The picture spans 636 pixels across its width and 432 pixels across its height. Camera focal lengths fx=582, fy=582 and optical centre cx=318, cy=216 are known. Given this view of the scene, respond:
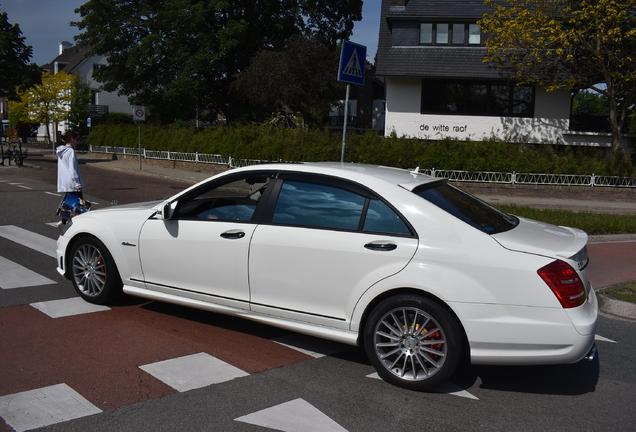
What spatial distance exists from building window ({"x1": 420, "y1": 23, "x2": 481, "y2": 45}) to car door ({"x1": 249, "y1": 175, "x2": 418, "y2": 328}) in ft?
77.8

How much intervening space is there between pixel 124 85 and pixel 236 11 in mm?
8558

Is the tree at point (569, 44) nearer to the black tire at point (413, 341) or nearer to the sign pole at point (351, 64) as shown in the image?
the sign pole at point (351, 64)

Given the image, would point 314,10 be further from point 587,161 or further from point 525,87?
point 587,161

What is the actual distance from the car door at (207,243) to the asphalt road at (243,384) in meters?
0.46

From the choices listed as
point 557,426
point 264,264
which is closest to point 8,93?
point 264,264

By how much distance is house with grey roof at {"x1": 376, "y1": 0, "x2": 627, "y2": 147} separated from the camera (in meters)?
26.1

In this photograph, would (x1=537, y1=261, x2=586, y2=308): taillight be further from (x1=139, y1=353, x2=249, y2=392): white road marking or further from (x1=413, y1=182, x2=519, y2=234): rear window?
(x1=139, y1=353, x2=249, y2=392): white road marking

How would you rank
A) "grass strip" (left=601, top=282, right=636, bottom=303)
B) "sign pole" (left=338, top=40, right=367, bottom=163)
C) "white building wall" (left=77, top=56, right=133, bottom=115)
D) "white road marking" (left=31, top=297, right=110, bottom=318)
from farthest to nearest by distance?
"white building wall" (left=77, top=56, right=133, bottom=115), "sign pole" (left=338, top=40, right=367, bottom=163), "grass strip" (left=601, top=282, right=636, bottom=303), "white road marking" (left=31, top=297, right=110, bottom=318)

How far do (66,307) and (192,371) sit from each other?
7.14 feet

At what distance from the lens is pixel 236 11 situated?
34.3 metres

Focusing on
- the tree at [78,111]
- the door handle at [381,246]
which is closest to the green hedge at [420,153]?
the door handle at [381,246]

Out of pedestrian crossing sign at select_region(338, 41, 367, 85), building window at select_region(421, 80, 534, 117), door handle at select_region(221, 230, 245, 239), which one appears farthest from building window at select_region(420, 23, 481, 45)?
door handle at select_region(221, 230, 245, 239)

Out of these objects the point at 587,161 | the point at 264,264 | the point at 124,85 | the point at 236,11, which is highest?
the point at 236,11

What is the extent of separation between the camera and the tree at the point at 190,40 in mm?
31859
